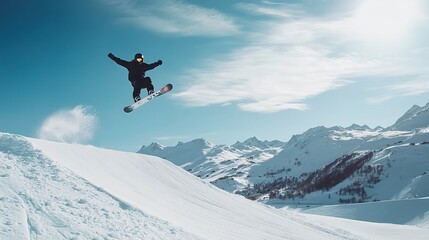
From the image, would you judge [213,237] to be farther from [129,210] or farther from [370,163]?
[370,163]

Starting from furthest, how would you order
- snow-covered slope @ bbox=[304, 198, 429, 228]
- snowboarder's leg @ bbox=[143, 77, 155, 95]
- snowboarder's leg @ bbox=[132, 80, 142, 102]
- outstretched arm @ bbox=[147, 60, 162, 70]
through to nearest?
snow-covered slope @ bbox=[304, 198, 429, 228] → snowboarder's leg @ bbox=[143, 77, 155, 95] → snowboarder's leg @ bbox=[132, 80, 142, 102] → outstretched arm @ bbox=[147, 60, 162, 70]

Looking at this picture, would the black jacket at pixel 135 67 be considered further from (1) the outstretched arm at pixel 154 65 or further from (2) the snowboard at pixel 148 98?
(2) the snowboard at pixel 148 98

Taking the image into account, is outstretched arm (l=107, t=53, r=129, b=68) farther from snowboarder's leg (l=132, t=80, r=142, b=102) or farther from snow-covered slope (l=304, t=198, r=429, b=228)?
snow-covered slope (l=304, t=198, r=429, b=228)

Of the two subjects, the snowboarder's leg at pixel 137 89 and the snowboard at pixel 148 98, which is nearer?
the snowboarder's leg at pixel 137 89

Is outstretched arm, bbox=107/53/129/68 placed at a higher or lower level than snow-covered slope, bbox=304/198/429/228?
higher

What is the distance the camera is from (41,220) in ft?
30.3

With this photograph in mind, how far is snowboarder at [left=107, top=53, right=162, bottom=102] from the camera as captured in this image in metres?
16.5

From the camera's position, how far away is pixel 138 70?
663 inches

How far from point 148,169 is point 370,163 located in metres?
161

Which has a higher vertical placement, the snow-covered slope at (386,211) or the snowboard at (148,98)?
the snowboard at (148,98)

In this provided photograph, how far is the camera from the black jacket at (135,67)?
54.1ft

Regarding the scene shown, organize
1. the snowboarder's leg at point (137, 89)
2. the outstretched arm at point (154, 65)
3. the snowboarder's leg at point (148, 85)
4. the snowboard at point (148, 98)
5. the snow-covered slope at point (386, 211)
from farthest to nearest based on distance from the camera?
the snow-covered slope at point (386, 211) < the snowboard at point (148, 98) < the snowboarder's leg at point (148, 85) < the snowboarder's leg at point (137, 89) < the outstretched arm at point (154, 65)

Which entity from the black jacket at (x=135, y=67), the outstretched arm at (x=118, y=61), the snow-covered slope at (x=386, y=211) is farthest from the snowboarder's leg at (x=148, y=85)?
the snow-covered slope at (x=386, y=211)

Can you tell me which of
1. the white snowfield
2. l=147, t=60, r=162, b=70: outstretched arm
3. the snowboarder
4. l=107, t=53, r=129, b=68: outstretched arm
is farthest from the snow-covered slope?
l=107, t=53, r=129, b=68: outstretched arm
